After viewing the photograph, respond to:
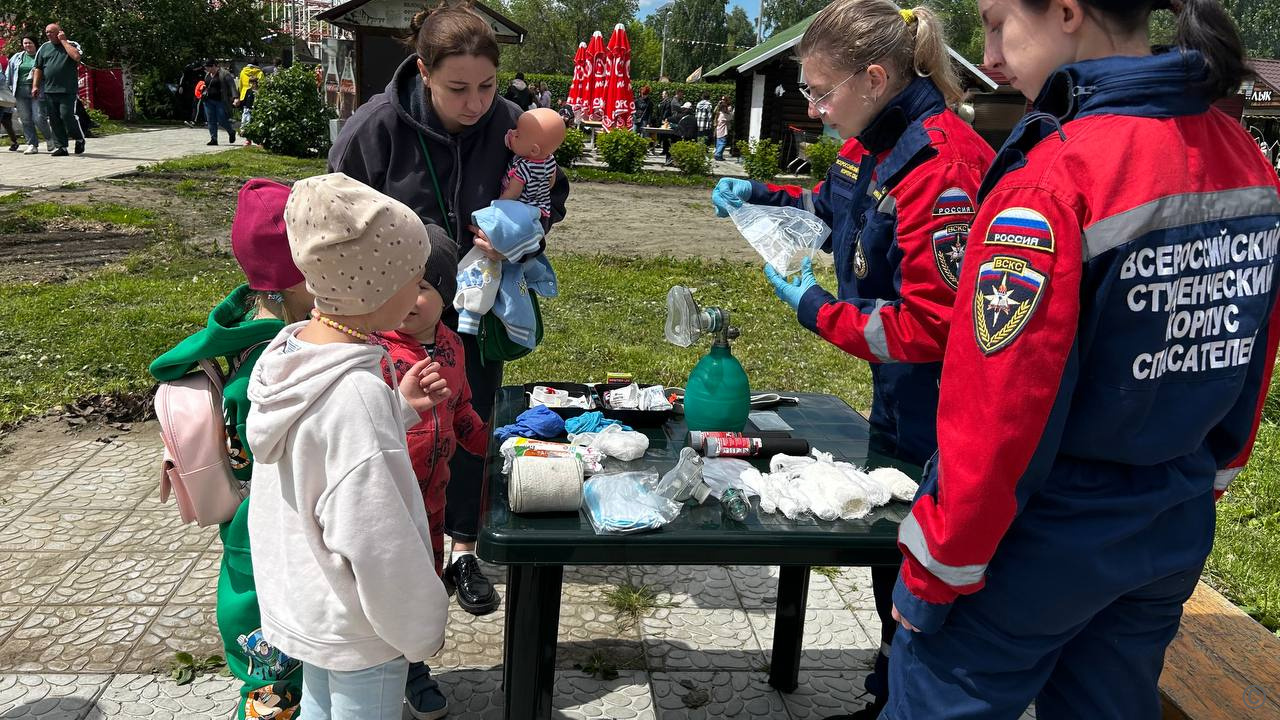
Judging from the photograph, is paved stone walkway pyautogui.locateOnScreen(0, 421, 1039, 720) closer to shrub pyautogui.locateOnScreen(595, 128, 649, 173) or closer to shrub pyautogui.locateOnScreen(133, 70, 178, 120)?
shrub pyautogui.locateOnScreen(595, 128, 649, 173)

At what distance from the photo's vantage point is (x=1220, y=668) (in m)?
2.47

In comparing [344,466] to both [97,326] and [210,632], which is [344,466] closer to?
[210,632]

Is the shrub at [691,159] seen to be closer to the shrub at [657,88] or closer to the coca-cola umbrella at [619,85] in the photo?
the coca-cola umbrella at [619,85]

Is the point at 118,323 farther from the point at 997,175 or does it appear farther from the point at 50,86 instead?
the point at 50,86

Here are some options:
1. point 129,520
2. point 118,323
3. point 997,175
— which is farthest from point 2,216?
point 997,175

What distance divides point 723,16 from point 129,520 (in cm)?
8790

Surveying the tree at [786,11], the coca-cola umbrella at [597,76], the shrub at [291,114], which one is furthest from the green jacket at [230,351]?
the tree at [786,11]

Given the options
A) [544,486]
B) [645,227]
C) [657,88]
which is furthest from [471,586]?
[657,88]

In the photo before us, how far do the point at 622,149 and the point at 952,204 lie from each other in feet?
55.0

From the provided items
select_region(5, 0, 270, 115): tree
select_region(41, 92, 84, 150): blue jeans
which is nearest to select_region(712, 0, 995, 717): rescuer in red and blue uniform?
select_region(41, 92, 84, 150): blue jeans

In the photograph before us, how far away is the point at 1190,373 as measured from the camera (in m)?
1.46

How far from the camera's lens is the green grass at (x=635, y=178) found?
1758 centimetres

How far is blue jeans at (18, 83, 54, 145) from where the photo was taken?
14.4 metres

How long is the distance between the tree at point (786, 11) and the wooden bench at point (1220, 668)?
76574 millimetres
